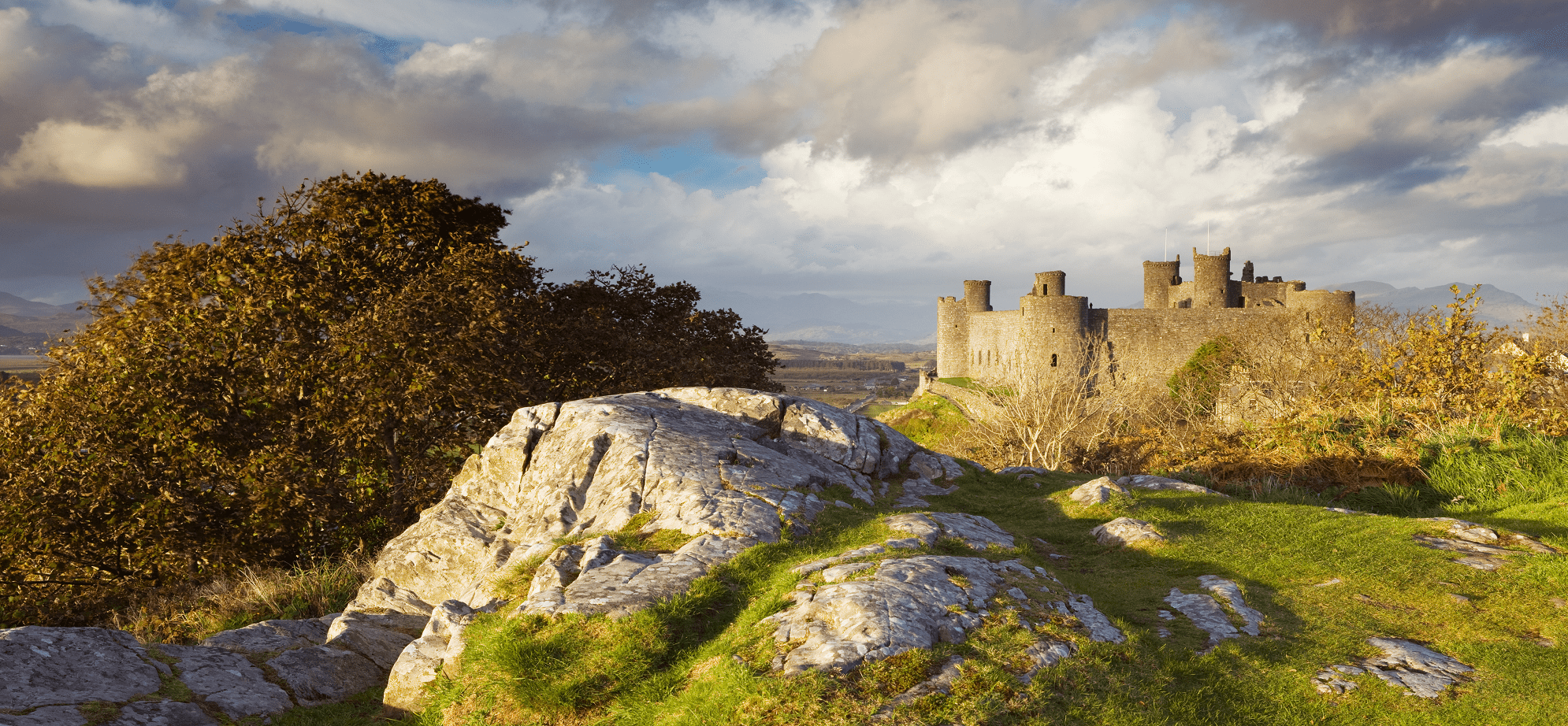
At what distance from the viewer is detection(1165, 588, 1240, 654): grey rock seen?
7033 millimetres

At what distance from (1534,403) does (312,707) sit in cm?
2381

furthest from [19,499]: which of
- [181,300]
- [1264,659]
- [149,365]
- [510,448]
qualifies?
[1264,659]

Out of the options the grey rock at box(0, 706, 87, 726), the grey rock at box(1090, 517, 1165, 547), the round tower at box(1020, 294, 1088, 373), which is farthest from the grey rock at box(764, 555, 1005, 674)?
the round tower at box(1020, 294, 1088, 373)

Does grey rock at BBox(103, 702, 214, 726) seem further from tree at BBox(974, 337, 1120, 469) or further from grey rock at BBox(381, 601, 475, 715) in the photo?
tree at BBox(974, 337, 1120, 469)

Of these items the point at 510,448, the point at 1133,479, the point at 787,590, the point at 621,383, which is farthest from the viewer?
the point at 621,383

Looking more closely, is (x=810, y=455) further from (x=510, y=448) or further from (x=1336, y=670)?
(x=1336, y=670)

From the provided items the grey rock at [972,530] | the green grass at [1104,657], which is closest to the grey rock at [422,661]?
the green grass at [1104,657]

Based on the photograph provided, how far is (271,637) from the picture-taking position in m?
8.38

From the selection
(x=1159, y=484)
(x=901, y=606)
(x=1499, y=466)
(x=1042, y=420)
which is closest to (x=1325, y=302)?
(x=1042, y=420)

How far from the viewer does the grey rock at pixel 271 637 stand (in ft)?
26.4

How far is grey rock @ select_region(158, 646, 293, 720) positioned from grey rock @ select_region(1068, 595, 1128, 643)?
7214mm

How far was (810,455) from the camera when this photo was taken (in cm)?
1244

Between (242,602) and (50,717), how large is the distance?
6.32m

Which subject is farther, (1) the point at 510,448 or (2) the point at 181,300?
(2) the point at 181,300
